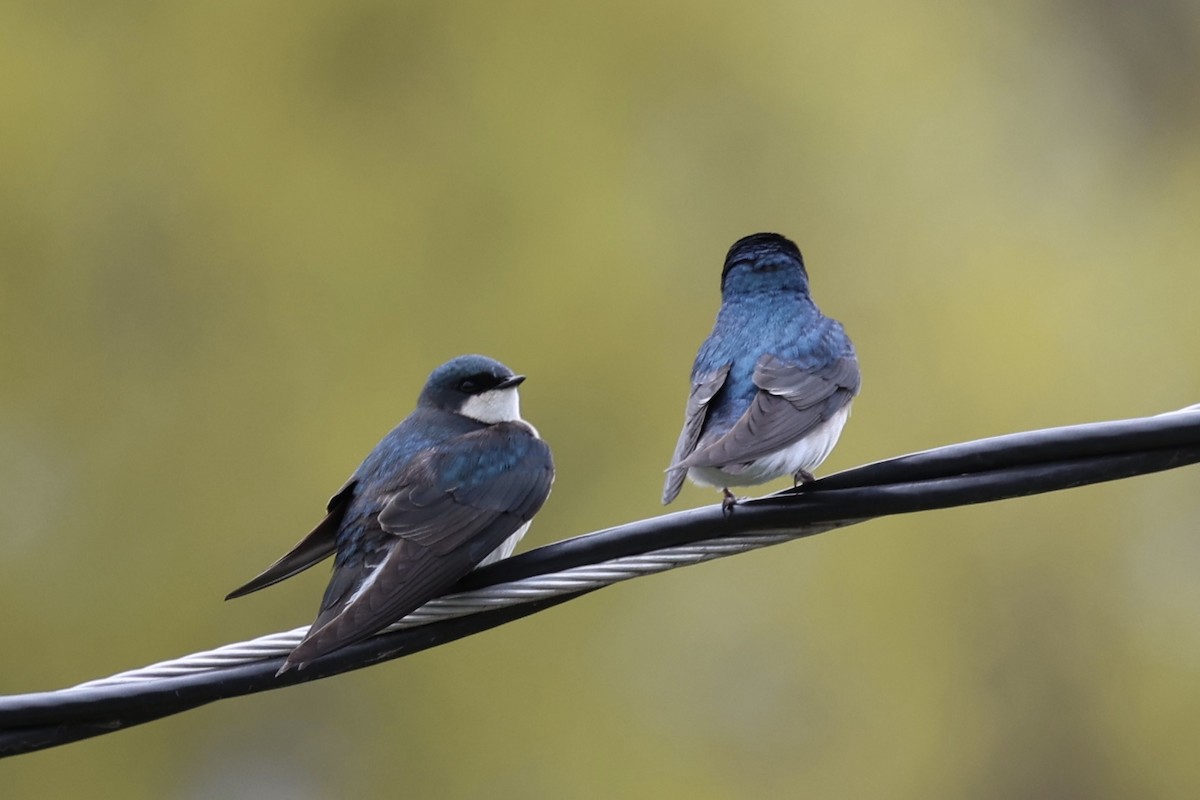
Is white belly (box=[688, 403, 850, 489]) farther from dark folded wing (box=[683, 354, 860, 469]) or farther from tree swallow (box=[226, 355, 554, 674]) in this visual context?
tree swallow (box=[226, 355, 554, 674])

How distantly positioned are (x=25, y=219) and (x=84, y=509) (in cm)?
220

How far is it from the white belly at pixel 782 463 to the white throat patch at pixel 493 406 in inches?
33.7

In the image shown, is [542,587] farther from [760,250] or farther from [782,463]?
[760,250]

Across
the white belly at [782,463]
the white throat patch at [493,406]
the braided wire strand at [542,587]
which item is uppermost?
the white throat patch at [493,406]

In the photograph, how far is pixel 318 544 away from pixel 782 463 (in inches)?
43.5

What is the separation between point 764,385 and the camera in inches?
140

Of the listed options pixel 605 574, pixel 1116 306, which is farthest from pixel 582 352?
pixel 605 574

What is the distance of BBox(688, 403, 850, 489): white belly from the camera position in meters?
3.35

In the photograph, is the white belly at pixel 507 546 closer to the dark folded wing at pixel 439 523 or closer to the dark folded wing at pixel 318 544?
the dark folded wing at pixel 439 523

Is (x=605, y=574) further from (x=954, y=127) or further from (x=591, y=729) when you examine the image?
(x=954, y=127)

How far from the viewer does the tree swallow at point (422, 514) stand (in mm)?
3045

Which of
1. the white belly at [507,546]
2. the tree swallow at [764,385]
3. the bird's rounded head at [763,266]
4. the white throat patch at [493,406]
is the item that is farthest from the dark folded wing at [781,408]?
the white throat patch at [493,406]

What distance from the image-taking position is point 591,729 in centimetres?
993

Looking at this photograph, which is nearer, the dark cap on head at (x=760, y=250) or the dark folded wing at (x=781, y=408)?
the dark folded wing at (x=781, y=408)
